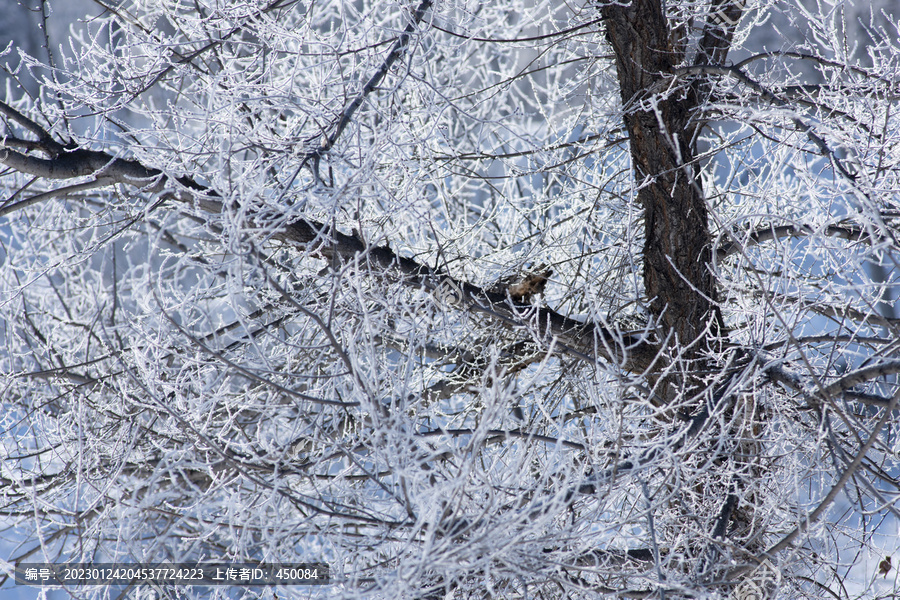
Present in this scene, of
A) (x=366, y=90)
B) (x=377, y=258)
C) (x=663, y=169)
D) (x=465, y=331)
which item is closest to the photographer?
(x=366, y=90)

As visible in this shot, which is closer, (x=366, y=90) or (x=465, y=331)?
(x=366, y=90)

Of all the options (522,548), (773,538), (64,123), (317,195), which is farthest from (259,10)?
(773,538)

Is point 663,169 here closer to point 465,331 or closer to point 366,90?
point 465,331

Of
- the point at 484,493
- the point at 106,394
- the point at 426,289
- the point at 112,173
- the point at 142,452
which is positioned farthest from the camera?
the point at 106,394

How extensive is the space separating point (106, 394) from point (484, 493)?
2630mm

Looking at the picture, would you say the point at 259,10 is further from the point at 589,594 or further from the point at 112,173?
the point at 589,594

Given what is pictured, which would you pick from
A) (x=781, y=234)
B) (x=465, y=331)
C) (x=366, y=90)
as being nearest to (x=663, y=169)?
(x=781, y=234)

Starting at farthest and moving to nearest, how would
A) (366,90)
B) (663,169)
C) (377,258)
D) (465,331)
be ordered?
1. (465,331)
2. (663,169)
3. (377,258)
4. (366,90)

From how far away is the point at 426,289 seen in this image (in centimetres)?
281

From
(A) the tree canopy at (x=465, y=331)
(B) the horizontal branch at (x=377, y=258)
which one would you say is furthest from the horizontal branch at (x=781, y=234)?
(B) the horizontal branch at (x=377, y=258)

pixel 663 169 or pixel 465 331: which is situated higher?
pixel 663 169

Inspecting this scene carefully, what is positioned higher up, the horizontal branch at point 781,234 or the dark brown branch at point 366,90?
the dark brown branch at point 366,90

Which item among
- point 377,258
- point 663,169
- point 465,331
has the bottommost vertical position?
point 465,331

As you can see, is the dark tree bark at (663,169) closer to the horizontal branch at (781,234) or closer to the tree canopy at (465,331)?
the tree canopy at (465,331)
